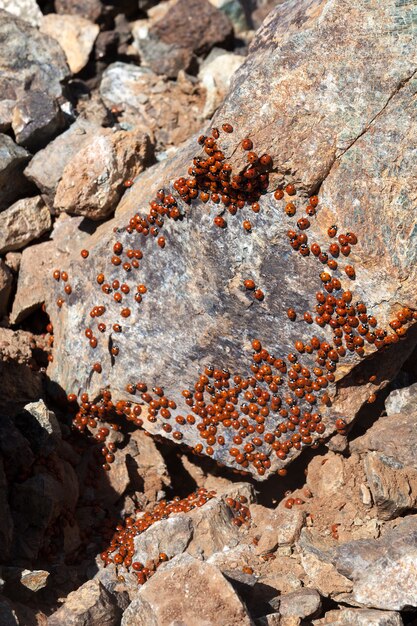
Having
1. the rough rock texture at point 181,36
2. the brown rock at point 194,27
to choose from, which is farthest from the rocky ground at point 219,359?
the brown rock at point 194,27

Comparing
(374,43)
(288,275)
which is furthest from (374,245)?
(374,43)

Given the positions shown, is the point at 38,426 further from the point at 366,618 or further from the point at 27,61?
the point at 27,61

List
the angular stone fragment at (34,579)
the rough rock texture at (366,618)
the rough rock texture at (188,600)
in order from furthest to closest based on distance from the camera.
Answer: the angular stone fragment at (34,579), the rough rock texture at (366,618), the rough rock texture at (188,600)

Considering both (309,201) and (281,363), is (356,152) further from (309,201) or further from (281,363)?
(281,363)

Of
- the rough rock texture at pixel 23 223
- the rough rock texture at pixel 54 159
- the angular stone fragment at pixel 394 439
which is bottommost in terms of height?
the angular stone fragment at pixel 394 439

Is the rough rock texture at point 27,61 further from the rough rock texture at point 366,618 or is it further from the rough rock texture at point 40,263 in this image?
the rough rock texture at point 366,618
